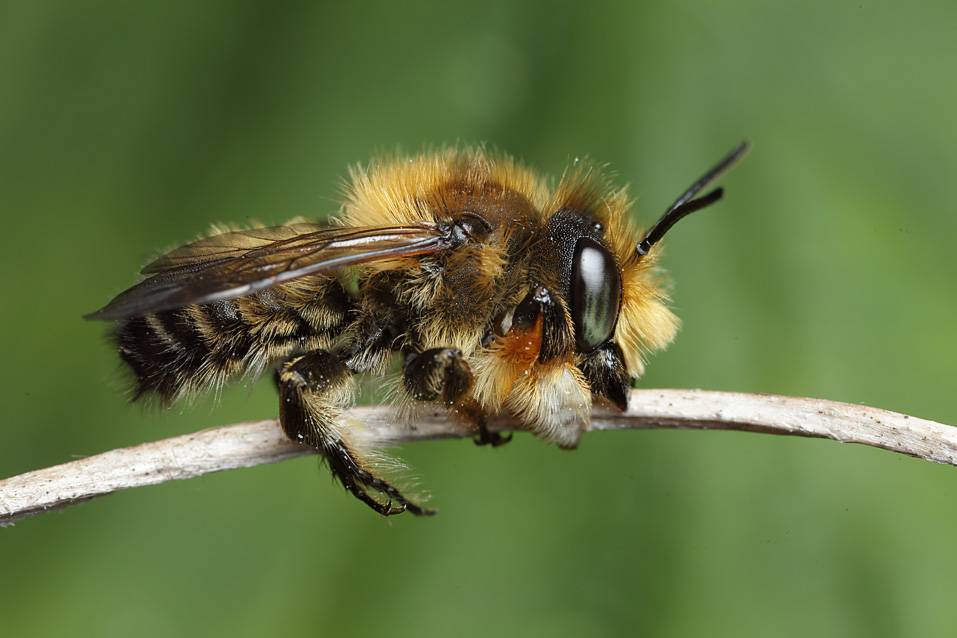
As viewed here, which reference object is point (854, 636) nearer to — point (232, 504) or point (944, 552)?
point (944, 552)

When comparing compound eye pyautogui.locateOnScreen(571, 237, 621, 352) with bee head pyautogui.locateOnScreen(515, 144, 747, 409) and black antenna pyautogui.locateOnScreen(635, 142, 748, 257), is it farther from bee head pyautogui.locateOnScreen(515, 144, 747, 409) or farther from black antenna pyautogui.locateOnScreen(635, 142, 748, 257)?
black antenna pyautogui.locateOnScreen(635, 142, 748, 257)

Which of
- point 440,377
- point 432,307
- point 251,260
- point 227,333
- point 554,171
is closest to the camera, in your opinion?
point 251,260

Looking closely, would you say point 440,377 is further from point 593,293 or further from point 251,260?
point 251,260

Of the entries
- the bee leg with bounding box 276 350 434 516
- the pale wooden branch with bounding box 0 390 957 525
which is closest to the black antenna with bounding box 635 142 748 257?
the pale wooden branch with bounding box 0 390 957 525

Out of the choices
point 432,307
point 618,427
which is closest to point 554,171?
point 432,307

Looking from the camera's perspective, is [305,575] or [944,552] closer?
[944,552]

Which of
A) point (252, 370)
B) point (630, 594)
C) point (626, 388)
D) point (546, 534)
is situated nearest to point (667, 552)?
point (630, 594)

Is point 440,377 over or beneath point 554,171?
beneath
